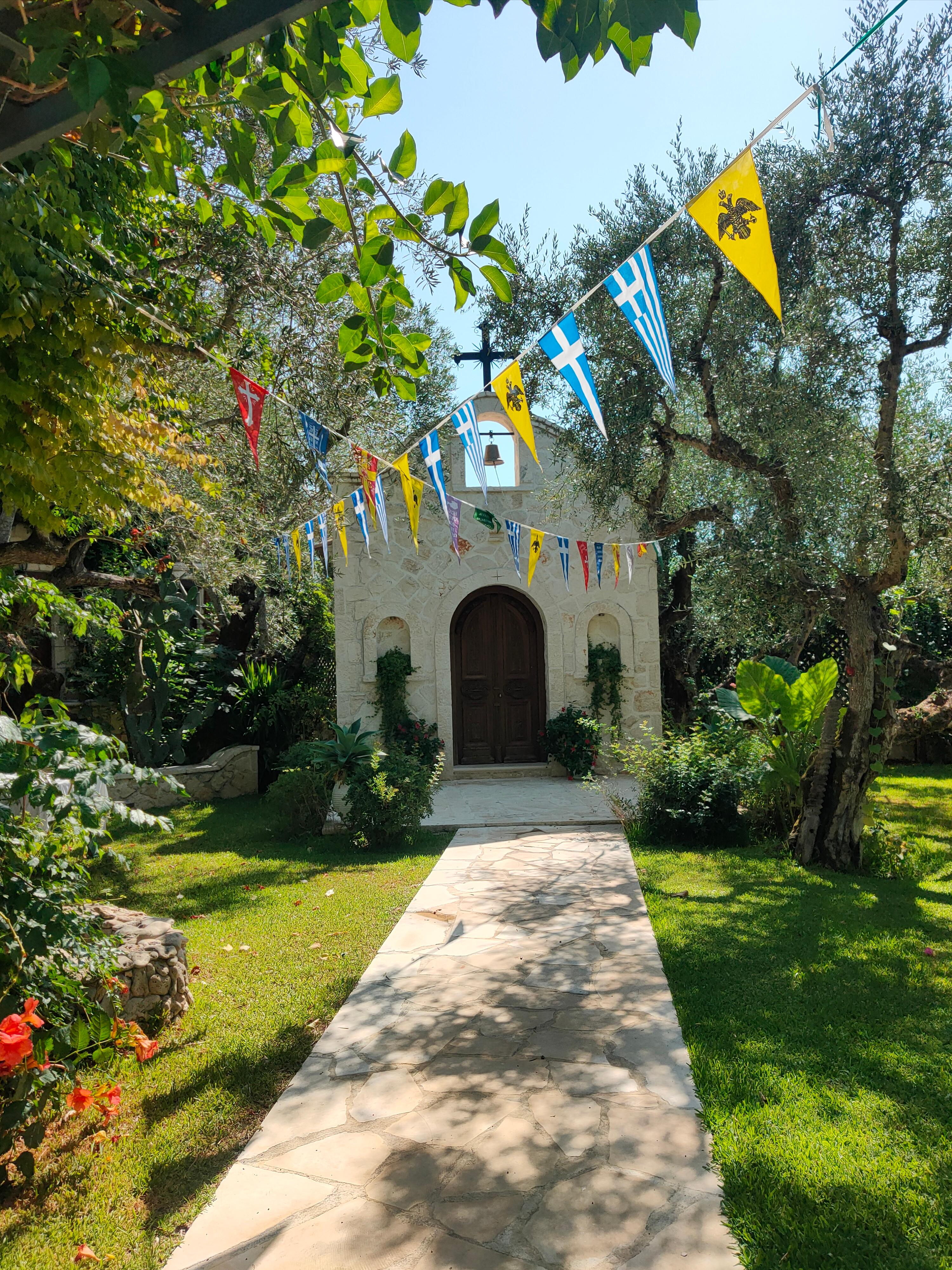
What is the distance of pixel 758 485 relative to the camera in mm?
7156

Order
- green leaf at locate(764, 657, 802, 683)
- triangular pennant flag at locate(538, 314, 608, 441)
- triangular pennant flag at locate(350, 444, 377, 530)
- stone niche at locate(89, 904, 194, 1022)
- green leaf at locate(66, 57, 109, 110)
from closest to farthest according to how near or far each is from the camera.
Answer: green leaf at locate(66, 57, 109, 110), stone niche at locate(89, 904, 194, 1022), triangular pennant flag at locate(538, 314, 608, 441), triangular pennant flag at locate(350, 444, 377, 530), green leaf at locate(764, 657, 802, 683)

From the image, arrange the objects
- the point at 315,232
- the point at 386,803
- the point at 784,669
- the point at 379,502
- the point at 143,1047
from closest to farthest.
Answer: the point at 315,232, the point at 143,1047, the point at 379,502, the point at 386,803, the point at 784,669

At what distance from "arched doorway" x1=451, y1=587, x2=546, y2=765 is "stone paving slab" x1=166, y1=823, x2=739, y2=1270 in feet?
22.9

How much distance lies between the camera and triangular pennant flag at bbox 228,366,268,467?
16.4 feet

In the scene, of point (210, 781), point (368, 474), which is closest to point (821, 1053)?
point (368, 474)

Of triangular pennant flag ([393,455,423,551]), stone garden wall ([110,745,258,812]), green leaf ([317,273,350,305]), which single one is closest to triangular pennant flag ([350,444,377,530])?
triangular pennant flag ([393,455,423,551])

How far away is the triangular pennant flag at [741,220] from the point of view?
11.8 feet

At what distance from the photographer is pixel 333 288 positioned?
250 centimetres

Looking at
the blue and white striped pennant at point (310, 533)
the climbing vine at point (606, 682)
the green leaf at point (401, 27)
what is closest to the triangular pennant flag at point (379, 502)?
the blue and white striped pennant at point (310, 533)

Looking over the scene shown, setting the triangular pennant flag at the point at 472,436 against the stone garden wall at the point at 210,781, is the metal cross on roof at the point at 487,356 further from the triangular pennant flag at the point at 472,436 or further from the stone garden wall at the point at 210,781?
the stone garden wall at the point at 210,781

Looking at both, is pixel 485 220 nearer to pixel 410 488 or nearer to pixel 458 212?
pixel 458 212

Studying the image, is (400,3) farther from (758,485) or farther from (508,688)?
(508,688)

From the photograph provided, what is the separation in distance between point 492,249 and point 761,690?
6.23 m

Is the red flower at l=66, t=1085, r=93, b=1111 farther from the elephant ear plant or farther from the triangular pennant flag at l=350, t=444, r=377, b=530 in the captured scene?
the elephant ear plant
